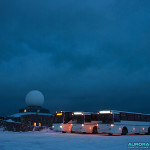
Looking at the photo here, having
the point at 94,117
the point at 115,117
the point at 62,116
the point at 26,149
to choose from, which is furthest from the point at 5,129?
the point at 26,149

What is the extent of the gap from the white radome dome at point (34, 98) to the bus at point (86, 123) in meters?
31.3

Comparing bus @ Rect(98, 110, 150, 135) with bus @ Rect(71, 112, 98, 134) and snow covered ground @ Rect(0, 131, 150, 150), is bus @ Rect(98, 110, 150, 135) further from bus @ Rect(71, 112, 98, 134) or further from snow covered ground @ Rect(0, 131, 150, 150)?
snow covered ground @ Rect(0, 131, 150, 150)

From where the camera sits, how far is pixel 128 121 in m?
29.8

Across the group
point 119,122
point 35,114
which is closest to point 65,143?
point 119,122

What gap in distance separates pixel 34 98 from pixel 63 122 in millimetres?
29607

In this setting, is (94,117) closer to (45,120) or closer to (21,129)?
(21,129)

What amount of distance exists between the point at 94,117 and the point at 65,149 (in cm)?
1784

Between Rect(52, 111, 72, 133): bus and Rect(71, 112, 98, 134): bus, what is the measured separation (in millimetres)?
1443

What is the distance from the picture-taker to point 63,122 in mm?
32688

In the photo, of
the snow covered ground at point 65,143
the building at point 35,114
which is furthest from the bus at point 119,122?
the building at point 35,114

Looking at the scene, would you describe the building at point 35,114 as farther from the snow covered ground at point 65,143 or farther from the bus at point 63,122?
the snow covered ground at point 65,143

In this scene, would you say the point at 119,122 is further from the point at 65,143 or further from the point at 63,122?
the point at 65,143

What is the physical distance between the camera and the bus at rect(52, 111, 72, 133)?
32.6 metres

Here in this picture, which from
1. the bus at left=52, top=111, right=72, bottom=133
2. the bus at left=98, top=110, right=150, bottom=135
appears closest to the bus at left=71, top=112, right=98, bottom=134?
the bus at left=52, top=111, right=72, bottom=133
